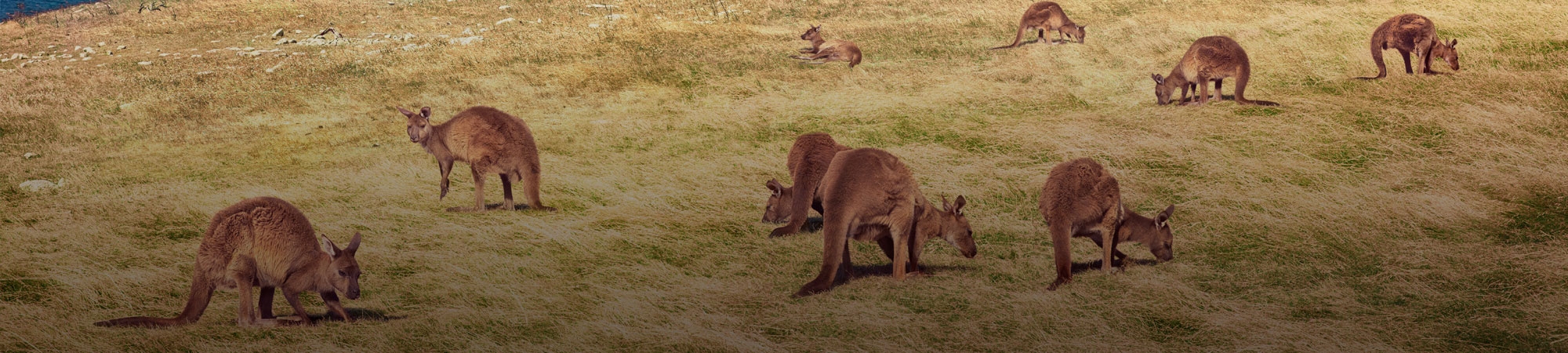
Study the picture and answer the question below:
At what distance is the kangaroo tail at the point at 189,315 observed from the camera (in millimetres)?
9914

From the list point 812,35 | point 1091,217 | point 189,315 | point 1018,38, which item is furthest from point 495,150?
point 1018,38

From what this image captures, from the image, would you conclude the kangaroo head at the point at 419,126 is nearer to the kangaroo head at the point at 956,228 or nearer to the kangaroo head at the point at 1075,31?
the kangaroo head at the point at 956,228

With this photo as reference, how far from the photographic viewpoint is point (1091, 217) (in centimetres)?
1148

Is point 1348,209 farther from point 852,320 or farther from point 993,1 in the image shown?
point 993,1

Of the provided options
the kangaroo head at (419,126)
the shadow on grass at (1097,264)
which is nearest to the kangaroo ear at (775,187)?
the shadow on grass at (1097,264)

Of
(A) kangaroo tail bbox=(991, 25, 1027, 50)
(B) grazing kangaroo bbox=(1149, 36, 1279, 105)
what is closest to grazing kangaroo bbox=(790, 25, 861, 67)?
(A) kangaroo tail bbox=(991, 25, 1027, 50)

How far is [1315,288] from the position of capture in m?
10.9

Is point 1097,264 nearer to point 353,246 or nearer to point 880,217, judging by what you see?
point 880,217

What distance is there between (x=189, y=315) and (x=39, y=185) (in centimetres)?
787

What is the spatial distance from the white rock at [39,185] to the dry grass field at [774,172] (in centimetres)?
23

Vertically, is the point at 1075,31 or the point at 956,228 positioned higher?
the point at 1075,31

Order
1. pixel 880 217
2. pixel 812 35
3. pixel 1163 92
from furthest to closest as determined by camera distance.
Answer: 1. pixel 812 35
2. pixel 1163 92
3. pixel 880 217

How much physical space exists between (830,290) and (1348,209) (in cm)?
651

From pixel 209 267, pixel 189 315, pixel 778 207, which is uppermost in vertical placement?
pixel 209 267
